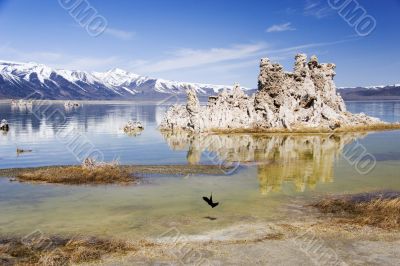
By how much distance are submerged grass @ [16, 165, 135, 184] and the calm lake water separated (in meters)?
1.41

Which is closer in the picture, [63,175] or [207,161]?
[63,175]

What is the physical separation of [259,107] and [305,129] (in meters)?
8.31

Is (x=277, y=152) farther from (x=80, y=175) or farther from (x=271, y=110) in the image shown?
(x=271, y=110)

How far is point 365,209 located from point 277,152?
23.1 meters

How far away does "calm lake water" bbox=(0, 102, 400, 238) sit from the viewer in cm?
2020

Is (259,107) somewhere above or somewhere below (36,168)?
above

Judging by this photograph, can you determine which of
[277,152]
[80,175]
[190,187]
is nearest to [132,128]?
[277,152]

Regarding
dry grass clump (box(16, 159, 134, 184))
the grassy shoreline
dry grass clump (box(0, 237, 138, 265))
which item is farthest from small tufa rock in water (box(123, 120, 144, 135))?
dry grass clump (box(0, 237, 138, 265))

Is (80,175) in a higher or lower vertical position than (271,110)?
lower

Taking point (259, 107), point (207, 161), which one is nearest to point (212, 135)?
point (259, 107)

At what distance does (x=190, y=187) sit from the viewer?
27.8 m

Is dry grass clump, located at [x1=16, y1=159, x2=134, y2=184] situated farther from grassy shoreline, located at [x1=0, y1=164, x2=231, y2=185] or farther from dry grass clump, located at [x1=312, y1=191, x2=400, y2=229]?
dry grass clump, located at [x1=312, y1=191, x2=400, y2=229]

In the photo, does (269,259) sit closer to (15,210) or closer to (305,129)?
(15,210)

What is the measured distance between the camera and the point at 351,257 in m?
15.4
